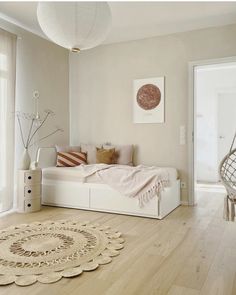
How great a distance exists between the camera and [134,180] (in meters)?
3.56

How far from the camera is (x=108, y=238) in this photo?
2.72 metres

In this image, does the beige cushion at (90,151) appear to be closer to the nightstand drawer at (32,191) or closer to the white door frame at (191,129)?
the nightstand drawer at (32,191)

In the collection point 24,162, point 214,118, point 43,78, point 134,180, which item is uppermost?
point 43,78

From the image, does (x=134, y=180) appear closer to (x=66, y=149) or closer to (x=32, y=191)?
(x=32, y=191)

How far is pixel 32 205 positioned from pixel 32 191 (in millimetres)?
184

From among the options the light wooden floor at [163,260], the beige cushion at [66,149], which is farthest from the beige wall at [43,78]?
the light wooden floor at [163,260]

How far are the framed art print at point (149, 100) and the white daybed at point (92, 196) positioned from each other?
94cm

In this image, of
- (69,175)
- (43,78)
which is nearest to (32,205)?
(69,175)

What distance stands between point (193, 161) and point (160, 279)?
2466 millimetres

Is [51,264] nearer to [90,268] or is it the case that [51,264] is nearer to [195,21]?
[90,268]

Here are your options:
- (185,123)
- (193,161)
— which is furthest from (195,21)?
(193,161)

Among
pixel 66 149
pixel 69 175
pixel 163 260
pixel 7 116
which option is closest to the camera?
pixel 163 260

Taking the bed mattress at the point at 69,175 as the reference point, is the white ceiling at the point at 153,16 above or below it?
above

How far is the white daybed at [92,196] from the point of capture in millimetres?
3506
